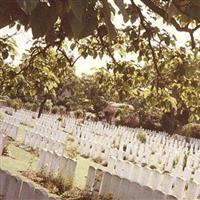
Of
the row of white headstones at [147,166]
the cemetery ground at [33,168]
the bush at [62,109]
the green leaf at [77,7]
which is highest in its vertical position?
the bush at [62,109]

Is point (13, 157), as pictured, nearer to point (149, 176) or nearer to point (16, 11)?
point (149, 176)

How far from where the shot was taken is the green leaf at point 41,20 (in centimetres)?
141

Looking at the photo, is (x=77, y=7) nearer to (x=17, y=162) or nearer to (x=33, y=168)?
(x=33, y=168)

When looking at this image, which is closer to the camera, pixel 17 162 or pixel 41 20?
pixel 41 20

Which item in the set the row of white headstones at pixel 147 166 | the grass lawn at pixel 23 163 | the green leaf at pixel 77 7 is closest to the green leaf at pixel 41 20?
the green leaf at pixel 77 7

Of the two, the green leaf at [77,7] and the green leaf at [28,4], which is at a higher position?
the green leaf at [77,7]

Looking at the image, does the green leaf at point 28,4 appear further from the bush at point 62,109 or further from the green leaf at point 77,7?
the bush at point 62,109

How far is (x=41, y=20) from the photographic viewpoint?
4.68 ft

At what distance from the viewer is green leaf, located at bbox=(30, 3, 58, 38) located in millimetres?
1411

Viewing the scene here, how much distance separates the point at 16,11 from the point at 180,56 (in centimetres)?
410

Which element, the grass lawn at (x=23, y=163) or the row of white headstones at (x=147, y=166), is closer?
the row of white headstones at (x=147, y=166)

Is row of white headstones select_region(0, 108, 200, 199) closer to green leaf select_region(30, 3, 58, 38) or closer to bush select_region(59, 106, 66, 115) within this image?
green leaf select_region(30, 3, 58, 38)

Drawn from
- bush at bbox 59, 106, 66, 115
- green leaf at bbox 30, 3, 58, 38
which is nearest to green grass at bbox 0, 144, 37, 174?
green leaf at bbox 30, 3, 58, 38

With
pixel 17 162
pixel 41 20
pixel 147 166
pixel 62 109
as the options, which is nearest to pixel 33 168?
pixel 17 162
